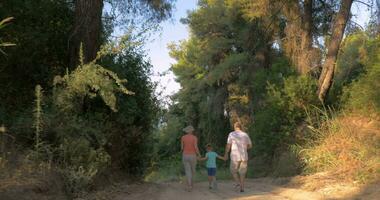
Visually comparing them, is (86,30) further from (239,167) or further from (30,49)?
(239,167)

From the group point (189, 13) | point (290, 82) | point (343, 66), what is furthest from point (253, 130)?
point (189, 13)

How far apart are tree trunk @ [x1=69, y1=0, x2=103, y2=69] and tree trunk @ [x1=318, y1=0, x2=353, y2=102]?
35.5 ft

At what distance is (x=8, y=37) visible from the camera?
14508 mm

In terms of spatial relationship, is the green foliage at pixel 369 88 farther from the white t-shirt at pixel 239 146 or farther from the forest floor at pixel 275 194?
the white t-shirt at pixel 239 146

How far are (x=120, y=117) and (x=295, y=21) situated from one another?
13.3m

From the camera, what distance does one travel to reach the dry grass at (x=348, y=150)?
1434 cm

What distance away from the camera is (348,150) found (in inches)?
635

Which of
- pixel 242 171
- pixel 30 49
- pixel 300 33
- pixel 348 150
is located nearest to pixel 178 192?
pixel 242 171

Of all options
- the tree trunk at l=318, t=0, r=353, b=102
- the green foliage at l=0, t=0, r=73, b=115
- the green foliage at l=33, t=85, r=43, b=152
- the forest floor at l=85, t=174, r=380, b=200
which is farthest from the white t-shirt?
the tree trunk at l=318, t=0, r=353, b=102

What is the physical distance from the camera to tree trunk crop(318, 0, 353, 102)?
22.5 metres

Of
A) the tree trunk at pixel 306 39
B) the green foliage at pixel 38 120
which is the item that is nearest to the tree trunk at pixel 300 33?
the tree trunk at pixel 306 39

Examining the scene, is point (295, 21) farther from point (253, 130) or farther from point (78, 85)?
point (78, 85)

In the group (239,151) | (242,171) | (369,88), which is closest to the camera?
(242,171)

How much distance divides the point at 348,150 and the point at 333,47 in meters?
7.71
